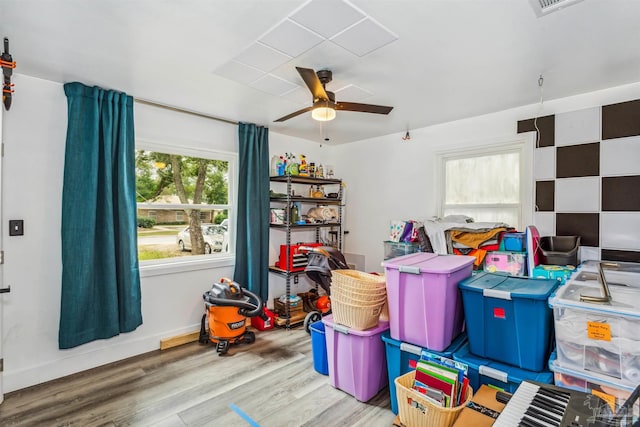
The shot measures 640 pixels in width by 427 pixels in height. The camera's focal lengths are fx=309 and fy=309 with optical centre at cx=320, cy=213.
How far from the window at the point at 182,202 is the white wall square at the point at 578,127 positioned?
344 cm

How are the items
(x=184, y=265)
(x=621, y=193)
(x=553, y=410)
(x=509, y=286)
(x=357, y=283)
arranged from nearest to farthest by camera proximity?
(x=553, y=410)
(x=509, y=286)
(x=357, y=283)
(x=621, y=193)
(x=184, y=265)

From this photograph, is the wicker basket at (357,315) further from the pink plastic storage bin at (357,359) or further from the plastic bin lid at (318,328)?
the plastic bin lid at (318,328)

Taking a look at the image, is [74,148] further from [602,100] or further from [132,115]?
[602,100]

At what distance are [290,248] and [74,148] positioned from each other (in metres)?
2.33

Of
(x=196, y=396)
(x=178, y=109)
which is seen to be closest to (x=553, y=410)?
(x=196, y=396)

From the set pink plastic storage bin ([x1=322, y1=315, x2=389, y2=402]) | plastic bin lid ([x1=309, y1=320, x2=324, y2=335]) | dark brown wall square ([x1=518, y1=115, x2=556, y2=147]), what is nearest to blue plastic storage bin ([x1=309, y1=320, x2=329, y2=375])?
plastic bin lid ([x1=309, y1=320, x2=324, y2=335])

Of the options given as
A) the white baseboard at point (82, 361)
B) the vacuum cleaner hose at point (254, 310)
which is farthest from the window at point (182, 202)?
the vacuum cleaner hose at point (254, 310)

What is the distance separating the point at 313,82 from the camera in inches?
83.4

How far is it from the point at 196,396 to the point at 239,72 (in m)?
2.52

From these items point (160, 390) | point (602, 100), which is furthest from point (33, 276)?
point (602, 100)

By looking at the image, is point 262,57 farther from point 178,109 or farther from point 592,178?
point 592,178

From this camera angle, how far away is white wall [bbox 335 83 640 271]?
10.4 ft

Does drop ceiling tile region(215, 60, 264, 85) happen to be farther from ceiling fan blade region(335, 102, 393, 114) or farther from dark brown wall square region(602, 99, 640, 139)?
dark brown wall square region(602, 99, 640, 139)

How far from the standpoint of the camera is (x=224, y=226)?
3.85 metres
